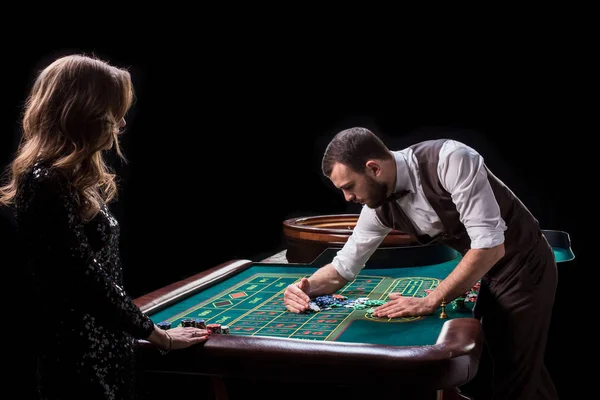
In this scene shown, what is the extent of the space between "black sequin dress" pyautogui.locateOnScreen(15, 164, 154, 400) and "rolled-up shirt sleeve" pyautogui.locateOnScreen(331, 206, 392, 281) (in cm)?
131

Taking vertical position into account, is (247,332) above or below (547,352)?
above

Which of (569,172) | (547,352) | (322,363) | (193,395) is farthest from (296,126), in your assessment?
(322,363)

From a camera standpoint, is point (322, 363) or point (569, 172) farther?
point (569, 172)

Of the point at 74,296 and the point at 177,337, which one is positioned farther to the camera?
the point at 177,337

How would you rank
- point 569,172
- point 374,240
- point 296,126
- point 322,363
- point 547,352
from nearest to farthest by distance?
point 322,363
point 374,240
point 547,352
point 569,172
point 296,126

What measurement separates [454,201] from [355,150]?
1.51 ft

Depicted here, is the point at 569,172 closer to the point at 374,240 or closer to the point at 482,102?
the point at 482,102

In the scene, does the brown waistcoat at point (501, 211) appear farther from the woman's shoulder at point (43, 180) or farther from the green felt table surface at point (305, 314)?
the woman's shoulder at point (43, 180)

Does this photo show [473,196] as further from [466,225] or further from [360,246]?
[360,246]

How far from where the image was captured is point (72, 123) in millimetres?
1702

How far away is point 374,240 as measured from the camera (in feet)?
10.4

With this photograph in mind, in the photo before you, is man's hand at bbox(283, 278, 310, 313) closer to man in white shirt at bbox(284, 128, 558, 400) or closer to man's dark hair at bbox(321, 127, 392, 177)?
man in white shirt at bbox(284, 128, 558, 400)

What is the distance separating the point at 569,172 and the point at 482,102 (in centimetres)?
103

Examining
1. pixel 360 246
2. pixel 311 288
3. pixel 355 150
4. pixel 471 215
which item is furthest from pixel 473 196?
pixel 311 288
